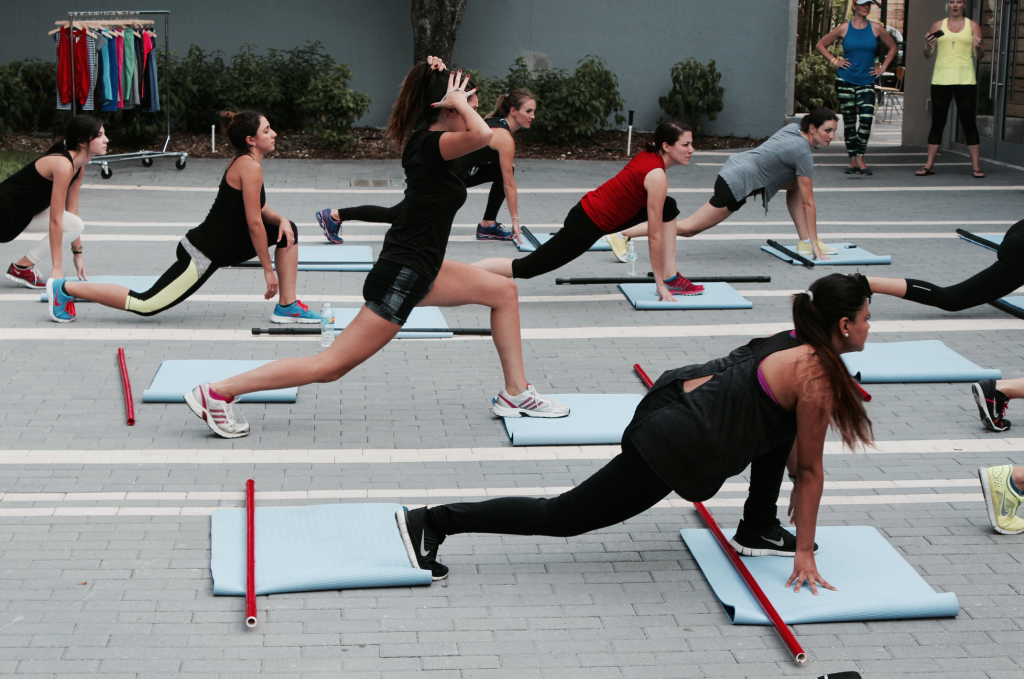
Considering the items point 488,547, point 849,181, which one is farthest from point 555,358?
point 849,181

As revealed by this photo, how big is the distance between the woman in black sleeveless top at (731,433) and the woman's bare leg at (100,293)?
387 centimetres

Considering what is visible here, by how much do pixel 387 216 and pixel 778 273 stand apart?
11.6ft

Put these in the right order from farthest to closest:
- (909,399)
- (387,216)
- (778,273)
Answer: (387,216) < (778,273) < (909,399)

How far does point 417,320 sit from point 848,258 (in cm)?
422

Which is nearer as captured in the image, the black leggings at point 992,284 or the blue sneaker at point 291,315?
the black leggings at point 992,284

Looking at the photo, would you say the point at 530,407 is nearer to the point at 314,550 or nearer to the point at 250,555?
the point at 314,550

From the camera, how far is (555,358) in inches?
264

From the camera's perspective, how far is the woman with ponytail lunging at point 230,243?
6.71m

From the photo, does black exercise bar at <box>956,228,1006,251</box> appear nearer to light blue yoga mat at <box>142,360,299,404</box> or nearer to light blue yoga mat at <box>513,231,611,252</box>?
light blue yoga mat at <box>513,231,611,252</box>

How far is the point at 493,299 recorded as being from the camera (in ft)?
17.1

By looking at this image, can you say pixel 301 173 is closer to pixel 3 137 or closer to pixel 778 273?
pixel 3 137

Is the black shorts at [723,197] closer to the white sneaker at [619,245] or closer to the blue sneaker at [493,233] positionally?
the white sneaker at [619,245]

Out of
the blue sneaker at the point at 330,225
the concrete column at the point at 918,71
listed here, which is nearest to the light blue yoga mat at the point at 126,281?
the blue sneaker at the point at 330,225

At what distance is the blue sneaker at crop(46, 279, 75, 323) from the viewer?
7.07 metres
